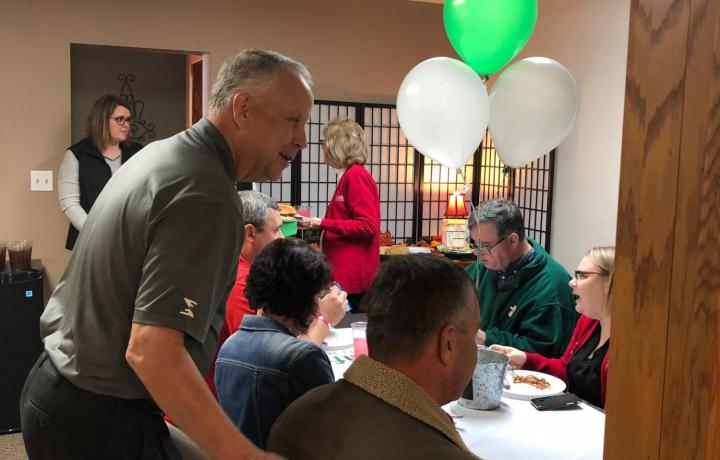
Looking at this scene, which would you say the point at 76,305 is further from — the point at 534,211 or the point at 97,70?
the point at 97,70

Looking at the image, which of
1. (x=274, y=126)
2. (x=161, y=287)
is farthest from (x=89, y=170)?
(x=161, y=287)

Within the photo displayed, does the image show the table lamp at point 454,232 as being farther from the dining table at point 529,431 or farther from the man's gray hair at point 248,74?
A: the man's gray hair at point 248,74

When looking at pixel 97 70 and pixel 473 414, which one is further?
pixel 97 70

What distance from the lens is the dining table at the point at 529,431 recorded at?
177 cm

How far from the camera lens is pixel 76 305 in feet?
4.65

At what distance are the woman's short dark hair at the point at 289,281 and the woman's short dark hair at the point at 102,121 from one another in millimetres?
2594

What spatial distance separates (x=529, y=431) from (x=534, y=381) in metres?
0.39

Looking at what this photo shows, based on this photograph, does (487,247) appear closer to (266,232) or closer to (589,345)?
(589,345)

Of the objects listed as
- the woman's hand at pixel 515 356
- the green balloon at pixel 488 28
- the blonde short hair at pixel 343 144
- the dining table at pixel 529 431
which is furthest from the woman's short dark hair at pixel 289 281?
the blonde short hair at pixel 343 144

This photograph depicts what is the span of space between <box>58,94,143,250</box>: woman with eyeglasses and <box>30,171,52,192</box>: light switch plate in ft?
1.07

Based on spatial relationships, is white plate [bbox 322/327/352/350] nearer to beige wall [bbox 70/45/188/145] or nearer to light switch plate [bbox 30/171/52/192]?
light switch plate [bbox 30/171/52/192]

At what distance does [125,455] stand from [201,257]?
18.8 inches

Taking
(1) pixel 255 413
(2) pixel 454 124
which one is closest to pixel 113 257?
(1) pixel 255 413

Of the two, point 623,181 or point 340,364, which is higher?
point 623,181
